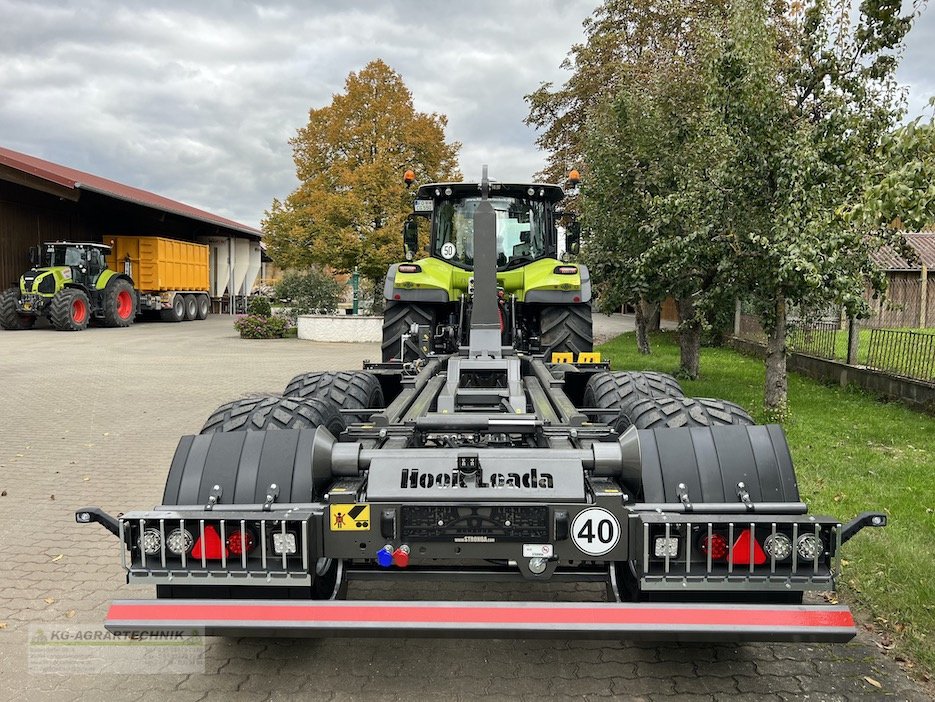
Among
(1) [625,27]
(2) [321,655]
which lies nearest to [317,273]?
(1) [625,27]

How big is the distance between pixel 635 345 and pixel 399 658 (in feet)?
55.5

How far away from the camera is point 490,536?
A: 2746 mm

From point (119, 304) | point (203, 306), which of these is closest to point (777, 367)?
point (119, 304)

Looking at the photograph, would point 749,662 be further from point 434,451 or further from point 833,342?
point 833,342

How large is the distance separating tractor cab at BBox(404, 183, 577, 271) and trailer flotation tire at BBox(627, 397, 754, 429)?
424 cm

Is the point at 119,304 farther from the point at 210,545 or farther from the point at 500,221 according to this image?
the point at 210,545

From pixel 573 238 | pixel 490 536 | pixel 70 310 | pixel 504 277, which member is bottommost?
pixel 490 536

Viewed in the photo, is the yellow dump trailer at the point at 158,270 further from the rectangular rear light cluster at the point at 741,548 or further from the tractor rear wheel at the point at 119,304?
the rectangular rear light cluster at the point at 741,548

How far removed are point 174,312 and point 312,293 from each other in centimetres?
1014

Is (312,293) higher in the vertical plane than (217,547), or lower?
higher

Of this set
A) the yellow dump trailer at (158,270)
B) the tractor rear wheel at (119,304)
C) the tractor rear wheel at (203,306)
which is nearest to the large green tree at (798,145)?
A: the tractor rear wheel at (119,304)

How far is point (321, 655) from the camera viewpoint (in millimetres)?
3307

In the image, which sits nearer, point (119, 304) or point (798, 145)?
point (798, 145)

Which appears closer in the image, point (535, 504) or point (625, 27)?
point (535, 504)
